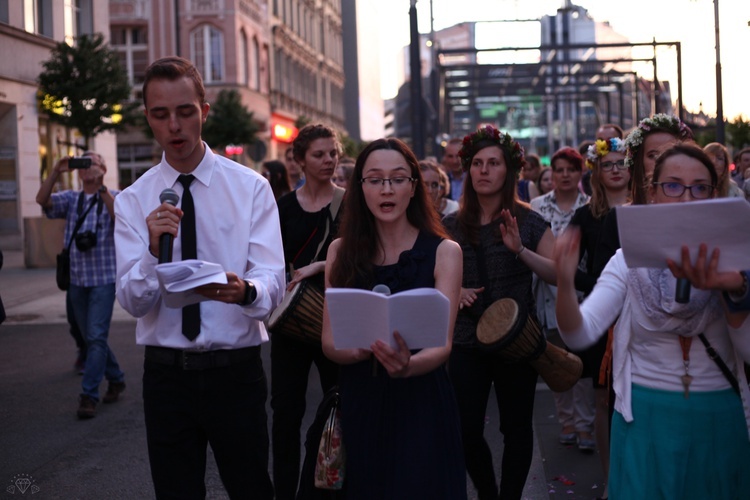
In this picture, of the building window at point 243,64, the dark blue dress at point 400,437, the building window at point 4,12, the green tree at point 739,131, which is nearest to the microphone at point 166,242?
the dark blue dress at point 400,437

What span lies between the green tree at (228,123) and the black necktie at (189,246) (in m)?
34.4

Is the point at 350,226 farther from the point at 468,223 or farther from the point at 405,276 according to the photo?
the point at 468,223

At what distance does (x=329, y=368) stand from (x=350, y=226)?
1.62 m

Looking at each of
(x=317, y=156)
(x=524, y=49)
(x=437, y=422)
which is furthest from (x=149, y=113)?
(x=524, y=49)

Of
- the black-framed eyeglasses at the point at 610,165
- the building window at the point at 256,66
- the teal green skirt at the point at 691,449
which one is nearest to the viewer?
the teal green skirt at the point at 691,449

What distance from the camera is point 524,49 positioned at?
20125 mm

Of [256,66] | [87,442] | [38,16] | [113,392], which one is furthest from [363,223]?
[256,66]

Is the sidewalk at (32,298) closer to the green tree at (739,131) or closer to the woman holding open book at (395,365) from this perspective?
the woman holding open book at (395,365)

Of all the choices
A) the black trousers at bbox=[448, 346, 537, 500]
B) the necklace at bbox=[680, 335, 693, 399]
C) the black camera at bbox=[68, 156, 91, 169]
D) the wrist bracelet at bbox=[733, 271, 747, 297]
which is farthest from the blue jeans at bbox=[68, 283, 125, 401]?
the wrist bracelet at bbox=[733, 271, 747, 297]

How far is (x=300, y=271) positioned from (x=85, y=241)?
366 centimetres

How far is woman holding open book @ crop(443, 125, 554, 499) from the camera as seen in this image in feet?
16.6

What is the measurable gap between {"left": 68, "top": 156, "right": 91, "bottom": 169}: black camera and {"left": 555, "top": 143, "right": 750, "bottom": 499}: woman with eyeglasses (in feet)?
18.9

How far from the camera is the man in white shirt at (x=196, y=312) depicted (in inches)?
148

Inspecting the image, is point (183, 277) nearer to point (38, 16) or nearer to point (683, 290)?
point (683, 290)
